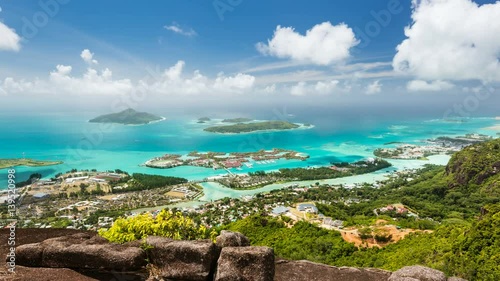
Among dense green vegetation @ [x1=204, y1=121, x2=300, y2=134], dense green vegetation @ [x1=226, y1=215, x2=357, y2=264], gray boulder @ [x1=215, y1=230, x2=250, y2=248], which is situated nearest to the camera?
gray boulder @ [x1=215, y1=230, x2=250, y2=248]

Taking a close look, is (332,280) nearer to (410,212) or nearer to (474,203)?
(410,212)

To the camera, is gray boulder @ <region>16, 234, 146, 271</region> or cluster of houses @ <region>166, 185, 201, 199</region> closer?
gray boulder @ <region>16, 234, 146, 271</region>

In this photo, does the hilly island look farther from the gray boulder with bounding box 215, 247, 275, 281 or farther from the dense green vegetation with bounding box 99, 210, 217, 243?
the gray boulder with bounding box 215, 247, 275, 281

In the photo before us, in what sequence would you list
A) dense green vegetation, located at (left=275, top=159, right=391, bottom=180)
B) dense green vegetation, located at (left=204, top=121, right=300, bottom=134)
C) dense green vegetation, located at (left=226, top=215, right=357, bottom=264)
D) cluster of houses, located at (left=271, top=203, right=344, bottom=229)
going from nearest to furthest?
dense green vegetation, located at (left=226, top=215, right=357, bottom=264)
cluster of houses, located at (left=271, top=203, right=344, bottom=229)
dense green vegetation, located at (left=275, top=159, right=391, bottom=180)
dense green vegetation, located at (left=204, top=121, right=300, bottom=134)

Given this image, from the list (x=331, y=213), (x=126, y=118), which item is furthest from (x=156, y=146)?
(x=331, y=213)

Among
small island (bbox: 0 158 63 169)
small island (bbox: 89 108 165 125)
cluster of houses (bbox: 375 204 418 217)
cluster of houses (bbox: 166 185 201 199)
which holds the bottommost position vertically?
cluster of houses (bbox: 375 204 418 217)

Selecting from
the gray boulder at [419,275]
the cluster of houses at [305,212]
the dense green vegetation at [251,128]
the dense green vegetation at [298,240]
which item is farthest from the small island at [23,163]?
the dense green vegetation at [251,128]

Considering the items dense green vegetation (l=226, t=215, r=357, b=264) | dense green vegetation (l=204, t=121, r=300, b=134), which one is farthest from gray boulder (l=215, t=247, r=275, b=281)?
dense green vegetation (l=204, t=121, r=300, b=134)
